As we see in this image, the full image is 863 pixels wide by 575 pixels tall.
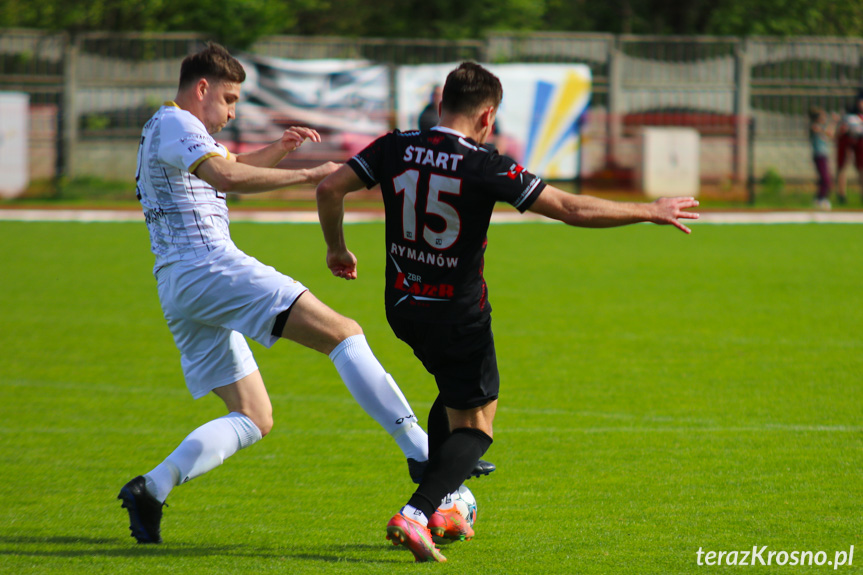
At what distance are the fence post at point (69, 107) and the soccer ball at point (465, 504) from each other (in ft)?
71.3

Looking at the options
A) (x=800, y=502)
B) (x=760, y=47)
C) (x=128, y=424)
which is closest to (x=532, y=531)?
(x=800, y=502)

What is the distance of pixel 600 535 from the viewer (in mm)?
3957

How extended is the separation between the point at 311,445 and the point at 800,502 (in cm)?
259

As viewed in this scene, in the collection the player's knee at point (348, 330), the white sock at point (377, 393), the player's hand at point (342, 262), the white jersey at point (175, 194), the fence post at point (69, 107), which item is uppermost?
the white jersey at point (175, 194)

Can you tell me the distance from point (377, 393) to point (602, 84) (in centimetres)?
2252

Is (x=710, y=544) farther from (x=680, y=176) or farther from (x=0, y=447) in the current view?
(x=680, y=176)

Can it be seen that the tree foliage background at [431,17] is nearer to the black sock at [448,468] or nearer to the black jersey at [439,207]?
the black jersey at [439,207]

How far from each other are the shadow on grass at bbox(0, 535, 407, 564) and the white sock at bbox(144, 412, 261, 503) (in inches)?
8.5

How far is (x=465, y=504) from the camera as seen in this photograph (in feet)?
13.1

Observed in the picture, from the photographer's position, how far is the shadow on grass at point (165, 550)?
12.3 feet

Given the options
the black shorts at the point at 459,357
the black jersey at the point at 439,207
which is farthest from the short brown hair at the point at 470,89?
the black shorts at the point at 459,357

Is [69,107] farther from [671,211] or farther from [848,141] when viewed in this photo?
[671,211]

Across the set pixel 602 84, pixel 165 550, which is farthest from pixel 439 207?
pixel 602 84

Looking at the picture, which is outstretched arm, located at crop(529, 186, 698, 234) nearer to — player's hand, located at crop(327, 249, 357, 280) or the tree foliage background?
player's hand, located at crop(327, 249, 357, 280)
